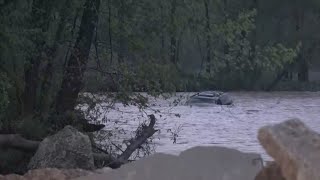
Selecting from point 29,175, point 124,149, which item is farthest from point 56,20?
point 29,175

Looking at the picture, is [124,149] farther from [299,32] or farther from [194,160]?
[299,32]

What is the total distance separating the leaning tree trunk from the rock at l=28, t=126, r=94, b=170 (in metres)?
2.87

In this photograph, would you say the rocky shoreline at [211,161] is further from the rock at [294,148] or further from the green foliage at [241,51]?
the green foliage at [241,51]

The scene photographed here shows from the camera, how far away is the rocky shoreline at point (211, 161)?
5.29m

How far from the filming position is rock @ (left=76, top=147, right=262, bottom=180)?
7.20 m

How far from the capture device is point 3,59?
12.9 metres

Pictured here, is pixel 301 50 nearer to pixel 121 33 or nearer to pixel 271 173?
pixel 121 33

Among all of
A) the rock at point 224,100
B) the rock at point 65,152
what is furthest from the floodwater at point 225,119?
the rock at point 65,152

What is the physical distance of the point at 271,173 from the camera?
20.5 feet

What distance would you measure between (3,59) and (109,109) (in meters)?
3.46

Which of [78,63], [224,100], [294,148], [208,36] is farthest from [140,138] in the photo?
[224,100]

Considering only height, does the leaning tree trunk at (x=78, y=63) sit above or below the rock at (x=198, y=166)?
above

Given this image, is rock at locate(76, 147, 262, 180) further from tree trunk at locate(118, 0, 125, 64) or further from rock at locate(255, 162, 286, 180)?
tree trunk at locate(118, 0, 125, 64)

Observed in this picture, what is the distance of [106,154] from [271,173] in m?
9.06
